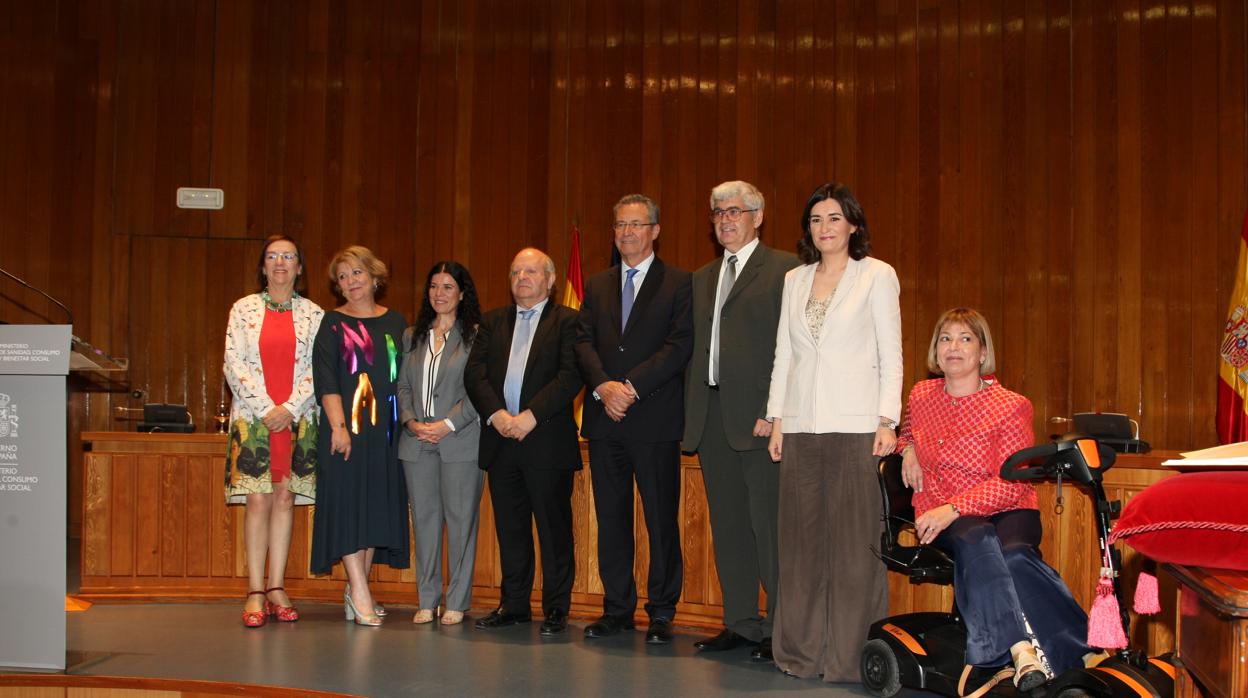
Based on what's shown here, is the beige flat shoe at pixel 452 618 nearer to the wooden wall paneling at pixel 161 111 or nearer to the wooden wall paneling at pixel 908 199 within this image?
the wooden wall paneling at pixel 908 199

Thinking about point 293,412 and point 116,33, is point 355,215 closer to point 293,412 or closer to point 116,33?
point 116,33

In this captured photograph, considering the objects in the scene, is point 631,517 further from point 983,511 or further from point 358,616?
point 983,511

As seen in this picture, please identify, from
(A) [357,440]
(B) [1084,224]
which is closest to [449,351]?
(A) [357,440]

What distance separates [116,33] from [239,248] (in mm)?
1631

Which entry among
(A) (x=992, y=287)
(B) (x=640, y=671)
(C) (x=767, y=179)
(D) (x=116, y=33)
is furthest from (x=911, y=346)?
(D) (x=116, y=33)

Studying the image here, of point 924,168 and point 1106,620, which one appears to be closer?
point 1106,620

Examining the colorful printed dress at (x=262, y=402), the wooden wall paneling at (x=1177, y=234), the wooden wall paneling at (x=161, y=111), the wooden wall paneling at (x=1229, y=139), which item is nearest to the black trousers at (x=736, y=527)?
the colorful printed dress at (x=262, y=402)

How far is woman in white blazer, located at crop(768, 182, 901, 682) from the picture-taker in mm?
3512

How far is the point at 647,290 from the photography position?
415cm

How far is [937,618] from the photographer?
11.2 feet

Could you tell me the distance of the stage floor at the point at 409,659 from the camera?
3.41 metres

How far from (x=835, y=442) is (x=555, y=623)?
141 centimetres

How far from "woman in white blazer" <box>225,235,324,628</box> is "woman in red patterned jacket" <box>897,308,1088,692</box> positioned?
2.45 m

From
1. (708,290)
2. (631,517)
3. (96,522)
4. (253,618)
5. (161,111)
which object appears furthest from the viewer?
(161,111)
